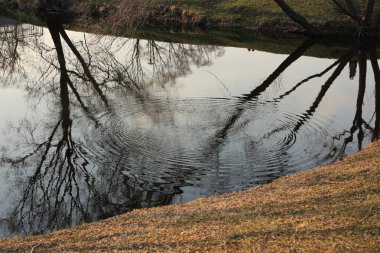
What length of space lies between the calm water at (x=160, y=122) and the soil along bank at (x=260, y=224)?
9.01 feet

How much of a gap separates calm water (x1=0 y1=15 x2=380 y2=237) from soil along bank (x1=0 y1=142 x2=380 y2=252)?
108 inches

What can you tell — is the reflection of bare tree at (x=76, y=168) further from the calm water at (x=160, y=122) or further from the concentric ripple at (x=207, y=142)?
the concentric ripple at (x=207, y=142)

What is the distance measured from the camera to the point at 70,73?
92.6 ft

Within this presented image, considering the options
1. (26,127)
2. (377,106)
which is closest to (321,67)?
(377,106)

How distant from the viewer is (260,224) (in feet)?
31.7

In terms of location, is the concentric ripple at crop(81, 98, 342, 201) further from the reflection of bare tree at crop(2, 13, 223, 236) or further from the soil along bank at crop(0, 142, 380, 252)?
the soil along bank at crop(0, 142, 380, 252)

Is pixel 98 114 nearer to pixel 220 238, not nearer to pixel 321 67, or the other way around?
pixel 220 238

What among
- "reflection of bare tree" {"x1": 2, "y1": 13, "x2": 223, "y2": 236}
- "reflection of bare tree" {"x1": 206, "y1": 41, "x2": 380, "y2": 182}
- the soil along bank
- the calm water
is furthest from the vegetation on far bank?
the soil along bank

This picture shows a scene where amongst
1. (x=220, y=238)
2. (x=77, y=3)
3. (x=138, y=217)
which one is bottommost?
(x=138, y=217)

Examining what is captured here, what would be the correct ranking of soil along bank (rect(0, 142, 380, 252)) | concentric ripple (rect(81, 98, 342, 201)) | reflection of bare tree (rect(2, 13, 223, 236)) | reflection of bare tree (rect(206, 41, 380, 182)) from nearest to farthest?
soil along bank (rect(0, 142, 380, 252)) < reflection of bare tree (rect(2, 13, 223, 236)) < concentric ripple (rect(81, 98, 342, 201)) < reflection of bare tree (rect(206, 41, 380, 182))

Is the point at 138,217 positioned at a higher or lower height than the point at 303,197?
lower

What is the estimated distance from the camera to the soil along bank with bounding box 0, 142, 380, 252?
28.6 feet

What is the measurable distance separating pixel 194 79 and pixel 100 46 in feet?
34.6

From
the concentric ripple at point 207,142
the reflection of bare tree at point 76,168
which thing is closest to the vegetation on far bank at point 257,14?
the reflection of bare tree at point 76,168
